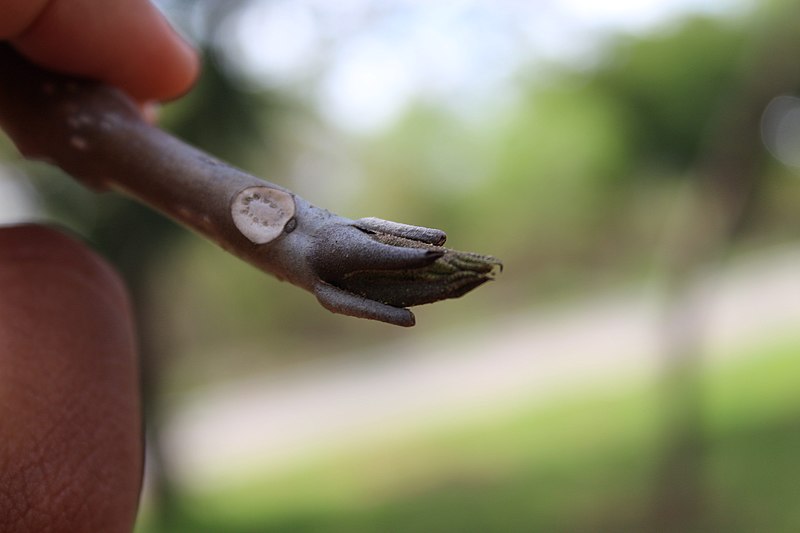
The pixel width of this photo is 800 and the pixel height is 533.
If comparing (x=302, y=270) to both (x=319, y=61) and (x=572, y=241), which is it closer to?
(x=319, y=61)

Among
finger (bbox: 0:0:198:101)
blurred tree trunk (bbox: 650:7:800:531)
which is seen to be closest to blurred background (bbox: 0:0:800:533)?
blurred tree trunk (bbox: 650:7:800:531)

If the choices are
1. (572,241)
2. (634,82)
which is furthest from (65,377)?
(572,241)

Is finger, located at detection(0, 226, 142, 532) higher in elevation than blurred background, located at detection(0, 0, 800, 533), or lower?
lower

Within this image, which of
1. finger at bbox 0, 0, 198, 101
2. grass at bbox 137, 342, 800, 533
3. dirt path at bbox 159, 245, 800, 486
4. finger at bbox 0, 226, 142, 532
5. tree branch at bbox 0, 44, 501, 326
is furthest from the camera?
dirt path at bbox 159, 245, 800, 486

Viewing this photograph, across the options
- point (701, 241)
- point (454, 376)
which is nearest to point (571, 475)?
point (701, 241)

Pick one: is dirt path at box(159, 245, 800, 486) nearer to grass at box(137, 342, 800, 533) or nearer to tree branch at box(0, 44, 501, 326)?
grass at box(137, 342, 800, 533)
